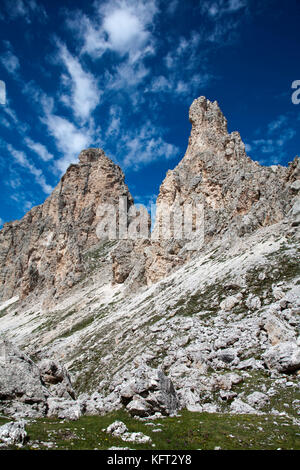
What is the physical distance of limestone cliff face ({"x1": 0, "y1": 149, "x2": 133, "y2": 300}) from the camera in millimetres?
120438

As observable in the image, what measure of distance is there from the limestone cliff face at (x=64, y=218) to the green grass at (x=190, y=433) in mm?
101955

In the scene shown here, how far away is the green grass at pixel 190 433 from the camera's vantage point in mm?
9695

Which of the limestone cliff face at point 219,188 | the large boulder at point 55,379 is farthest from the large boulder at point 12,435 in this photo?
the limestone cliff face at point 219,188

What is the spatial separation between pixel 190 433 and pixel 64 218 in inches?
5228

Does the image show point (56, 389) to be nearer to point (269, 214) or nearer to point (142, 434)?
point (142, 434)

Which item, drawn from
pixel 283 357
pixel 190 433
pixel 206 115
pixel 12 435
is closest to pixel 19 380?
pixel 12 435

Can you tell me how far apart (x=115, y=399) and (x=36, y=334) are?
162 ft

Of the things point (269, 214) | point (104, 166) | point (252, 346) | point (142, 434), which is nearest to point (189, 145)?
point (269, 214)

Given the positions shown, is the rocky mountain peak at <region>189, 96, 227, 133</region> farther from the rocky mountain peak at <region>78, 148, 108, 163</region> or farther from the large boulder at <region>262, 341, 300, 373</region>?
the large boulder at <region>262, 341, 300, 373</region>

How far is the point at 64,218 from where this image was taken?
136 m

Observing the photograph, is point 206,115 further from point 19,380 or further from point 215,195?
point 19,380

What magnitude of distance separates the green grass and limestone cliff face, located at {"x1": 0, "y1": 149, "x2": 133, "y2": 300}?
10195 cm
